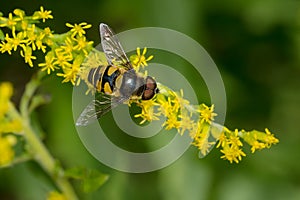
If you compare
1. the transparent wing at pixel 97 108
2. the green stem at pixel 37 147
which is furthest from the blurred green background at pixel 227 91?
the transparent wing at pixel 97 108

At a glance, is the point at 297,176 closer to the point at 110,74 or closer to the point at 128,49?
Answer: the point at 128,49

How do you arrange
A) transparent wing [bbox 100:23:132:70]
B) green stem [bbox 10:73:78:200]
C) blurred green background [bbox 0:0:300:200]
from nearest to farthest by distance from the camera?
transparent wing [bbox 100:23:132:70] → green stem [bbox 10:73:78:200] → blurred green background [bbox 0:0:300:200]

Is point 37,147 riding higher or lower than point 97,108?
lower

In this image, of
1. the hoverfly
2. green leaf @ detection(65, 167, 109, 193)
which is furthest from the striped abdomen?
green leaf @ detection(65, 167, 109, 193)

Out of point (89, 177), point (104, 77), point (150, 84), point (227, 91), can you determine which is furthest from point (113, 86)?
point (227, 91)

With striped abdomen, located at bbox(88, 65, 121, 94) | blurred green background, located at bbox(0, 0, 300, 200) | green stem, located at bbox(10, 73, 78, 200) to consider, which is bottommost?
green stem, located at bbox(10, 73, 78, 200)

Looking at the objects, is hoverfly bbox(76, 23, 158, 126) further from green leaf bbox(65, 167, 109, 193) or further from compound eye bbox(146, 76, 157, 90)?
green leaf bbox(65, 167, 109, 193)

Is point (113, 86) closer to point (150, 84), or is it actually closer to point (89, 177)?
point (150, 84)

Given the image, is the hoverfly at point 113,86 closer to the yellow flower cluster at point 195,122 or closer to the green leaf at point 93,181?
the yellow flower cluster at point 195,122
